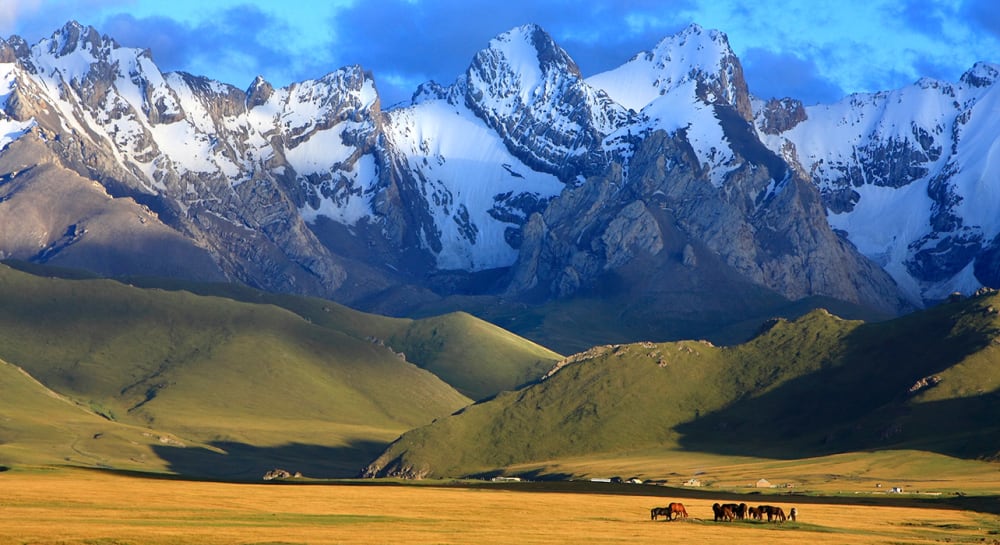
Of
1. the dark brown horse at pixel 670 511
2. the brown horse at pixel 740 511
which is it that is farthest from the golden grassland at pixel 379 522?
the brown horse at pixel 740 511

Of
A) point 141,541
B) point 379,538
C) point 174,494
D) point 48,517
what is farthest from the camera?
point 174,494

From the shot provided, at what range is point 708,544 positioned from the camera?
144 metres

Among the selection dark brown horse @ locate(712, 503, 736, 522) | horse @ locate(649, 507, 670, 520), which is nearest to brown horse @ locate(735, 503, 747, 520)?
dark brown horse @ locate(712, 503, 736, 522)

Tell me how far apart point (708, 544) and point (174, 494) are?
2797 inches

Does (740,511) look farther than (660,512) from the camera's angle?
No

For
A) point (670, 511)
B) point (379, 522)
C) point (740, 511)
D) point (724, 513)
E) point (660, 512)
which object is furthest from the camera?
point (660, 512)

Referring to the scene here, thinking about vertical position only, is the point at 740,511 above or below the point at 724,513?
above

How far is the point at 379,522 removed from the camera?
159875 mm

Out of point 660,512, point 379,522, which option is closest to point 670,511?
point 660,512

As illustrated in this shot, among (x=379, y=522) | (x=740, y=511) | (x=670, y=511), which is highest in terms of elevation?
(x=740, y=511)

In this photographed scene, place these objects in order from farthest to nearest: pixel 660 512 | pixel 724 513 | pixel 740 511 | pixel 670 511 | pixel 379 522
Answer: pixel 660 512
pixel 740 511
pixel 724 513
pixel 670 511
pixel 379 522

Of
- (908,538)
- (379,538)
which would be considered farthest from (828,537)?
(379,538)

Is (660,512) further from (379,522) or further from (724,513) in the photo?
(379,522)

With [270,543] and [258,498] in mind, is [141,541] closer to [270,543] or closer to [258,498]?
[270,543]
